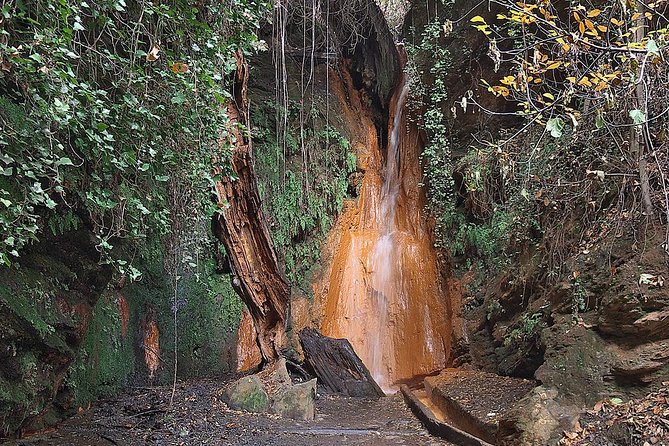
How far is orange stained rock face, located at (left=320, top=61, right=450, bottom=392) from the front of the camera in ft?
37.8

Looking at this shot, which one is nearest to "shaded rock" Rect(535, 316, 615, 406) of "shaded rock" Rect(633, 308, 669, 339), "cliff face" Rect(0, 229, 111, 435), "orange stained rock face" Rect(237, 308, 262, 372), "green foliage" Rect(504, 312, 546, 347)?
"shaded rock" Rect(633, 308, 669, 339)

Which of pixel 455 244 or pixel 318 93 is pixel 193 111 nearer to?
pixel 455 244

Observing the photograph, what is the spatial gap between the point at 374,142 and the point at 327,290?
536 centimetres

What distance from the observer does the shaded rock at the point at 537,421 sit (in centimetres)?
433

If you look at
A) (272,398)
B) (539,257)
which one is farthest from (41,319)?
(539,257)

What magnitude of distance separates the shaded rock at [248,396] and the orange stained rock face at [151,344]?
4.02 m

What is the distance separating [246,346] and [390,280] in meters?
4.09

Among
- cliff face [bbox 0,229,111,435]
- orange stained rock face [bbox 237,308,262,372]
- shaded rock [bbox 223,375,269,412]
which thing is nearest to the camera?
cliff face [bbox 0,229,111,435]

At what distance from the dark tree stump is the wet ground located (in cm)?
125

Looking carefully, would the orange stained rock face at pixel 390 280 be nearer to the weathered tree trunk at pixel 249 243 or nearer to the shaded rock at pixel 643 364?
the weathered tree trunk at pixel 249 243

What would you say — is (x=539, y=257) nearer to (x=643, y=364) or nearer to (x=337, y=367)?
(x=643, y=364)

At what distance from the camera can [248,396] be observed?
6.74 metres

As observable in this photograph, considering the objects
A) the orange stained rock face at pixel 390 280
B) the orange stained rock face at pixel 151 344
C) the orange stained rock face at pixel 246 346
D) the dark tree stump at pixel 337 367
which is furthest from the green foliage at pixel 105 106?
the orange stained rock face at pixel 246 346

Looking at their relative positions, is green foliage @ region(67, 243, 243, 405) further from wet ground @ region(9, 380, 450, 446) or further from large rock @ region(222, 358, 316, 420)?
large rock @ region(222, 358, 316, 420)
